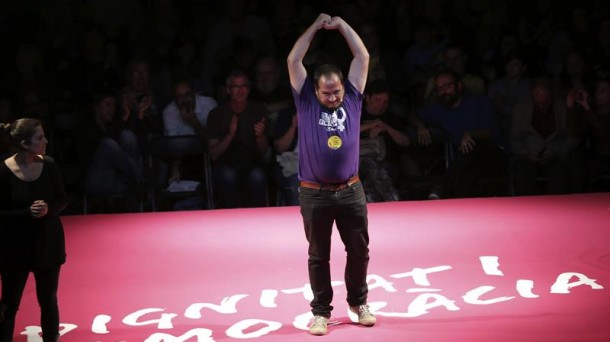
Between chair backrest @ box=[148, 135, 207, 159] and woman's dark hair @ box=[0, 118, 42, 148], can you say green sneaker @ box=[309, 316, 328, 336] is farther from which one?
chair backrest @ box=[148, 135, 207, 159]

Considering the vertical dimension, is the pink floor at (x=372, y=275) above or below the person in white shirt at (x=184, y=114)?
below

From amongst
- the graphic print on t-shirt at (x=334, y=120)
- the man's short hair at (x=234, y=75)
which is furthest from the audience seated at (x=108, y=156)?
the graphic print on t-shirt at (x=334, y=120)

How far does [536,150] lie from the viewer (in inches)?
297

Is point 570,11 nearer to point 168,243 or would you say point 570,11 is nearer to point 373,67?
point 373,67

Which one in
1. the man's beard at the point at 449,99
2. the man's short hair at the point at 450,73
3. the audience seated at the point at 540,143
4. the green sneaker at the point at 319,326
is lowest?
the green sneaker at the point at 319,326

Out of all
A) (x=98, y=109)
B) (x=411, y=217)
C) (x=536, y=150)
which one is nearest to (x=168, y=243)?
(x=411, y=217)

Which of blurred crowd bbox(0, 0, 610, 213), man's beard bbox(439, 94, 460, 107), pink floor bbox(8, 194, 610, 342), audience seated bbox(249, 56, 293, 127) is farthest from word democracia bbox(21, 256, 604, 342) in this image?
audience seated bbox(249, 56, 293, 127)

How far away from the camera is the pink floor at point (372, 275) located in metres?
4.05

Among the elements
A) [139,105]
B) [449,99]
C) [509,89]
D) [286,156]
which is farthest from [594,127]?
[139,105]

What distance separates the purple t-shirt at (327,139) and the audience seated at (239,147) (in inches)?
127

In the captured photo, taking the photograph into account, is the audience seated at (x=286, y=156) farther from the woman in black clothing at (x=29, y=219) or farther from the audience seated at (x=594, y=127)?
the woman in black clothing at (x=29, y=219)

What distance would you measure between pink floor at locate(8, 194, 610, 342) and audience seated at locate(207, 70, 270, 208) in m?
0.68

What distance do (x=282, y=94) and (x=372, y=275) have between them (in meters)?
3.07

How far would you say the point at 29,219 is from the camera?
11.9 ft
